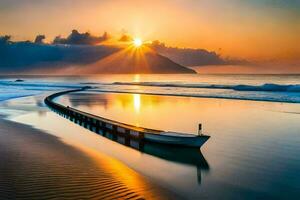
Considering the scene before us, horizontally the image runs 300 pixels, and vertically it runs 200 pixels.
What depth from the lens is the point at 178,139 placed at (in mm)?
18266

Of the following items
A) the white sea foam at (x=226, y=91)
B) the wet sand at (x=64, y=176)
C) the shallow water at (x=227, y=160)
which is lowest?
the white sea foam at (x=226, y=91)

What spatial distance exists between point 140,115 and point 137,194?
22.3 meters

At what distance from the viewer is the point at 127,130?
2108 centimetres

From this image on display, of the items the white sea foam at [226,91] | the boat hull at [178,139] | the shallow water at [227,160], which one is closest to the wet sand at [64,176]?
the shallow water at [227,160]

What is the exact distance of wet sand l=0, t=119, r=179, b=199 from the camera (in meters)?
9.19

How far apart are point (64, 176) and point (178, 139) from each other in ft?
28.2

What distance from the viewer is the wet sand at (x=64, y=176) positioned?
9.19 meters

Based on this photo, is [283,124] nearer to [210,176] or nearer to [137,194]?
[210,176]

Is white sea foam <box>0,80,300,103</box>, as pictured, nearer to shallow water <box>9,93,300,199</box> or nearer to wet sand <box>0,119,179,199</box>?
shallow water <box>9,93,300,199</box>

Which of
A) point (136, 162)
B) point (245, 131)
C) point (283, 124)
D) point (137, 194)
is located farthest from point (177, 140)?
point (283, 124)

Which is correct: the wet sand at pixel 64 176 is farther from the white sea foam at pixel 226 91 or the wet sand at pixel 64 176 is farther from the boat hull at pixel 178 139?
the white sea foam at pixel 226 91

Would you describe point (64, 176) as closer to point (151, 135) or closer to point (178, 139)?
point (178, 139)

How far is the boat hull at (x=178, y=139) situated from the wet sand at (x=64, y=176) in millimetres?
4366

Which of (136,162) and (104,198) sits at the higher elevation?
(104,198)
